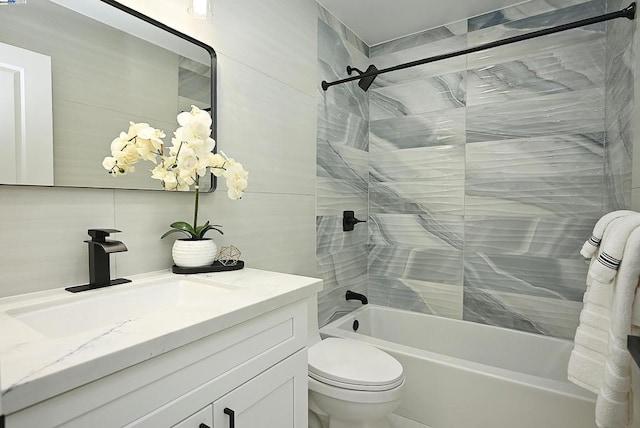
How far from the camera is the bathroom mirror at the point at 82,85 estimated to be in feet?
3.13

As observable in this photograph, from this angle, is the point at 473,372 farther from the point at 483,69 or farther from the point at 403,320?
the point at 483,69

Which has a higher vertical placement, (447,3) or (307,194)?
(447,3)

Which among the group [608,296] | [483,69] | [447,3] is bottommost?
[608,296]

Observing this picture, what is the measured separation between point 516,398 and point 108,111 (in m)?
1.97

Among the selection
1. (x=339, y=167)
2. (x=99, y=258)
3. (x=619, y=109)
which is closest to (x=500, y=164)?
(x=619, y=109)

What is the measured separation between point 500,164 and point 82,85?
2.18 metres

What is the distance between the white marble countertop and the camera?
541 mm

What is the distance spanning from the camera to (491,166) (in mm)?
2246

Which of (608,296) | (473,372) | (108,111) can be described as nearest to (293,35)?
(108,111)

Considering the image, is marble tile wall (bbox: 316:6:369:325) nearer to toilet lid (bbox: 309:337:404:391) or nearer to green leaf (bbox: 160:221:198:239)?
toilet lid (bbox: 309:337:404:391)

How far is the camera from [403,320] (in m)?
2.51

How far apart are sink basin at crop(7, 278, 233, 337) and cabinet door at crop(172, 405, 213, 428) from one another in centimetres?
24

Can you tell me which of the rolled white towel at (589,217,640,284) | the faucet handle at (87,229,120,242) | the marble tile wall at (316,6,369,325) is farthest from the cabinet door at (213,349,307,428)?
the marble tile wall at (316,6,369,325)

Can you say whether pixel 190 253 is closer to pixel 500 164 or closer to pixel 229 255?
pixel 229 255
